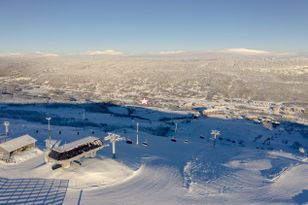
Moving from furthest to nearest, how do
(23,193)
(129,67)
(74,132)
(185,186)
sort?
(129,67), (74,132), (185,186), (23,193)

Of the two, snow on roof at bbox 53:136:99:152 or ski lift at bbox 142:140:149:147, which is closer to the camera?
snow on roof at bbox 53:136:99:152

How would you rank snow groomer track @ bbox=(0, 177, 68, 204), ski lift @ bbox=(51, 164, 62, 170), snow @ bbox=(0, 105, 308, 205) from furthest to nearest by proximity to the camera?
ski lift @ bbox=(51, 164, 62, 170)
snow @ bbox=(0, 105, 308, 205)
snow groomer track @ bbox=(0, 177, 68, 204)

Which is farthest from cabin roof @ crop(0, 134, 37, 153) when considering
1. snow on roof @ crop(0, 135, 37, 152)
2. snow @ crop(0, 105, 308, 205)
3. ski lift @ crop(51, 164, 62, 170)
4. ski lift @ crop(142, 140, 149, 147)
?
ski lift @ crop(142, 140, 149, 147)

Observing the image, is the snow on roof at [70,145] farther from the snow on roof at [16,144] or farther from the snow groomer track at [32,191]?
the snow on roof at [16,144]

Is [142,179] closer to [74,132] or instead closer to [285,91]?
[74,132]

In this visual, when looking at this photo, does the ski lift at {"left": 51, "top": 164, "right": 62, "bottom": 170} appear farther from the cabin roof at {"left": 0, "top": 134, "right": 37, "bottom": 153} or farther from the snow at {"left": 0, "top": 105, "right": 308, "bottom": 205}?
the cabin roof at {"left": 0, "top": 134, "right": 37, "bottom": 153}

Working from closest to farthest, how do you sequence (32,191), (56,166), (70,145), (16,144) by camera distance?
(32,191), (56,166), (70,145), (16,144)

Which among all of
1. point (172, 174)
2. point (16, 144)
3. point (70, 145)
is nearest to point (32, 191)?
point (70, 145)

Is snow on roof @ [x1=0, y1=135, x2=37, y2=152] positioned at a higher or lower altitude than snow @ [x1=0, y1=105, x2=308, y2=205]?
higher

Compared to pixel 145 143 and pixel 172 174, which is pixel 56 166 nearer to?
pixel 172 174

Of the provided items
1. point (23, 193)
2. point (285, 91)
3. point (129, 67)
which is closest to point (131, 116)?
point (23, 193)

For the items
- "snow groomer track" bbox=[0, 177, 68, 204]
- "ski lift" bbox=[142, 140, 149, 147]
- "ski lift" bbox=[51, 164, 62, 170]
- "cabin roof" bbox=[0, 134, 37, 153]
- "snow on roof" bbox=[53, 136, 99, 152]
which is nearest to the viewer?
"snow groomer track" bbox=[0, 177, 68, 204]
